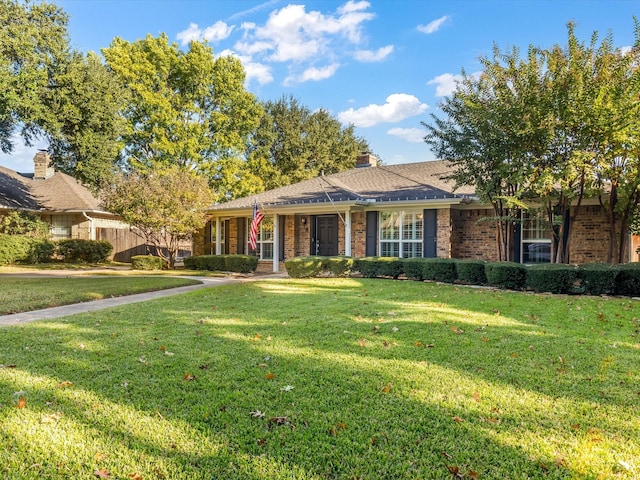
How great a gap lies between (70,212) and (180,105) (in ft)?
30.1

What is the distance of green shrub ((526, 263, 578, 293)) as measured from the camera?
30.5 feet

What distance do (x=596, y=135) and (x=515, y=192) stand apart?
2294mm

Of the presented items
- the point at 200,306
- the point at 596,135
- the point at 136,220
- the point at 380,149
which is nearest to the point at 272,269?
the point at 136,220

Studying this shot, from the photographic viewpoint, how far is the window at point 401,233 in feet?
45.5

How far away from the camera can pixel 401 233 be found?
14.2m

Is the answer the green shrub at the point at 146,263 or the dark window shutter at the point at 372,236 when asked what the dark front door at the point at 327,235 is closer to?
the dark window shutter at the point at 372,236

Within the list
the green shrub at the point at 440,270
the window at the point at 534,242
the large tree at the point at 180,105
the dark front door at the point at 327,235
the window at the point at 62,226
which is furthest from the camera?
the large tree at the point at 180,105

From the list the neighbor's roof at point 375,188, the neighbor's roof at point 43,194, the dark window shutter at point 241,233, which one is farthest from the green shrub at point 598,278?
the neighbor's roof at point 43,194

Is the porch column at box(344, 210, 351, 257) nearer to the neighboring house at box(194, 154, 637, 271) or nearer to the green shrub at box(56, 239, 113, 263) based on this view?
the neighboring house at box(194, 154, 637, 271)

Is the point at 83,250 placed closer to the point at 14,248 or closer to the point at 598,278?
the point at 14,248

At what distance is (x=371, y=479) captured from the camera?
2188mm

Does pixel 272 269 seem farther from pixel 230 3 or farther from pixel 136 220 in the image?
pixel 230 3

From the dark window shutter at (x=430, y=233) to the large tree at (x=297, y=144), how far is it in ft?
58.6

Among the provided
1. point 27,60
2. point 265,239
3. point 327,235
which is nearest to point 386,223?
point 327,235
